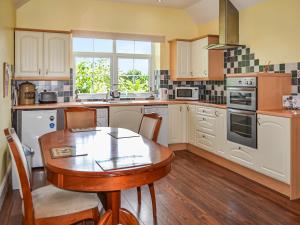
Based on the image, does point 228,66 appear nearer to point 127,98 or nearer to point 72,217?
point 127,98

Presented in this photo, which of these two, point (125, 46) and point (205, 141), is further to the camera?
point (125, 46)

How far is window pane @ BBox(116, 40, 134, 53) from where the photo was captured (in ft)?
18.0

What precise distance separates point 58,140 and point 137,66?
3.45 m

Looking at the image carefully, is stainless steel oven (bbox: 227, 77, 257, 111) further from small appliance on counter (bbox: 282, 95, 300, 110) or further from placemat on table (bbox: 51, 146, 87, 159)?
placemat on table (bbox: 51, 146, 87, 159)

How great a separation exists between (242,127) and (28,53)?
10.6ft

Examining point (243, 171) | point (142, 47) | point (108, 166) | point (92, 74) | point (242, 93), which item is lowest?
point (243, 171)

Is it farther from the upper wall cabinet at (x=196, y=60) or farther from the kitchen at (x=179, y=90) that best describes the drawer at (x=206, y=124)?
the upper wall cabinet at (x=196, y=60)

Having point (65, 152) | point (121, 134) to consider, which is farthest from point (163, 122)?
point (65, 152)

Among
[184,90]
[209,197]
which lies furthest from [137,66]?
[209,197]

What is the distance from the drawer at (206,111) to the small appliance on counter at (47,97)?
7.69ft

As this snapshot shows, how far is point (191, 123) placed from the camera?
5.14 meters

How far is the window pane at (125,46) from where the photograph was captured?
18.0 ft

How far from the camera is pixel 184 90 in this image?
550 cm

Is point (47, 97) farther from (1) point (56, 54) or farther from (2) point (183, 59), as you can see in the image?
(2) point (183, 59)
